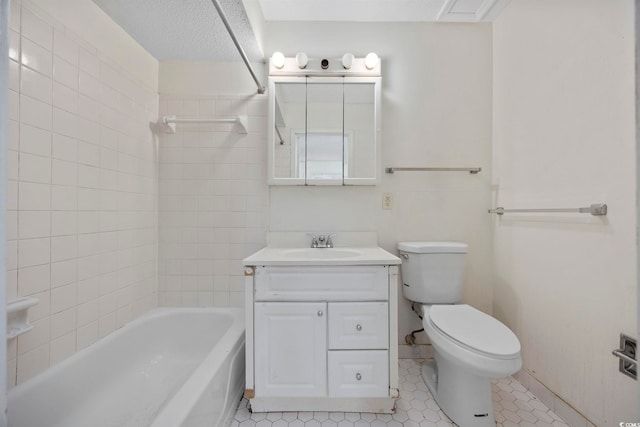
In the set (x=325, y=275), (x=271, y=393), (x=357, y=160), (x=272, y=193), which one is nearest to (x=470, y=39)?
(x=357, y=160)

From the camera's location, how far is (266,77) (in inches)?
70.1

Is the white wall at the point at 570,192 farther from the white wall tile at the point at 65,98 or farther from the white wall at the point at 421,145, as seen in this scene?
the white wall tile at the point at 65,98

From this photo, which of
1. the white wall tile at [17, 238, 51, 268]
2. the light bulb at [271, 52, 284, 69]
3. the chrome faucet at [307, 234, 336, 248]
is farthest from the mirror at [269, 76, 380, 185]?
the white wall tile at [17, 238, 51, 268]

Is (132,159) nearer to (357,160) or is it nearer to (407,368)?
(357,160)

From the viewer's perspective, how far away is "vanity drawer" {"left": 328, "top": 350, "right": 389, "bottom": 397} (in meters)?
1.25

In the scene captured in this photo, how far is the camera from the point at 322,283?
127 cm

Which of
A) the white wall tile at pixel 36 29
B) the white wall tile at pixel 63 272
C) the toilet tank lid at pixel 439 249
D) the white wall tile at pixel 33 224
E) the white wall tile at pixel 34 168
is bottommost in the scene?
the white wall tile at pixel 63 272

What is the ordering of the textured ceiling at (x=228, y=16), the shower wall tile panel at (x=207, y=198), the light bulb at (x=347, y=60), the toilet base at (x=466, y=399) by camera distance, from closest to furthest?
the toilet base at (x=466, y=399), the textured ceiling at (x=228, y=16), the light bulb at (x=347, y=60), the shower wall tile panel at (x=207, y=198)

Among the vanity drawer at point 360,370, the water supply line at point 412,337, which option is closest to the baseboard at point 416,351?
the water supply line at point 412,337

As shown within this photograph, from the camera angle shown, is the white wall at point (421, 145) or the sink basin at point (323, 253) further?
the white wall at point (421, 145)

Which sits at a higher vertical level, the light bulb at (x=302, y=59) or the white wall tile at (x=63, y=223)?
the light bulb at (x=302, y=59)

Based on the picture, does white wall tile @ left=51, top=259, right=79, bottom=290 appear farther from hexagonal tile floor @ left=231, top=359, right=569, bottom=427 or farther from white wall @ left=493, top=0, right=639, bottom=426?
white wall @ left=493, top=0, right=639, bottom=426

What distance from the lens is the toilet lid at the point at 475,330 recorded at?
1.08m

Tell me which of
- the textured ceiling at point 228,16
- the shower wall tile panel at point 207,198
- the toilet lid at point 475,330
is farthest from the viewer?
the shower wall tile panel at point 207,198
